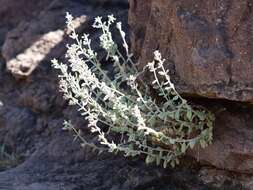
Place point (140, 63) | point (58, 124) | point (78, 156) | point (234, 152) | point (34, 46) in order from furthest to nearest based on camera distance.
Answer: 1. point (34, 46)
2. point (58, 124)
3. point (78, 156)
4. point (140, 63)
5. point (234, 152)

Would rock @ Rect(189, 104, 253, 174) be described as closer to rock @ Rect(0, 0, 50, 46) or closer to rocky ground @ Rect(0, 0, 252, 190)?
rocky ground @ Rect(0, 0, 252, 190)

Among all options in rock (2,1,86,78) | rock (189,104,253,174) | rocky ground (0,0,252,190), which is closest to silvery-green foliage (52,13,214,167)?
rock (189,104,253,174)

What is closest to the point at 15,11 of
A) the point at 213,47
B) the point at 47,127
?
the point at 47,127

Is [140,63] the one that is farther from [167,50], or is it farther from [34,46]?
[34,46]

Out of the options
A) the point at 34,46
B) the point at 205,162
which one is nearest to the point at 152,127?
the point at 205,162

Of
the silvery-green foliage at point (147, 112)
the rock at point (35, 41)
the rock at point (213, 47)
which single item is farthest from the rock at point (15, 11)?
the rock at point (213, 47)
